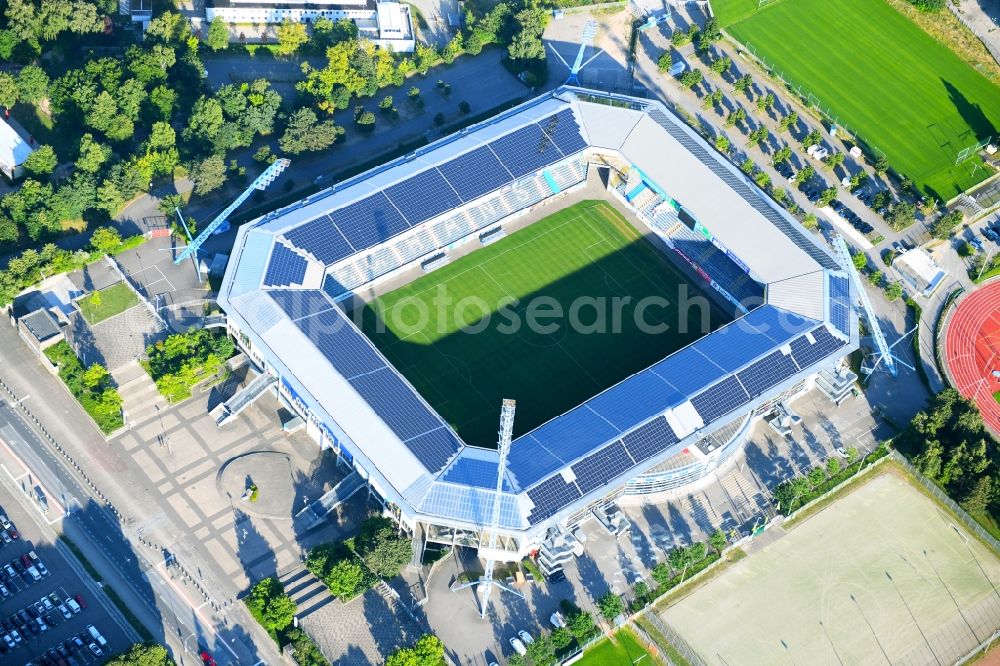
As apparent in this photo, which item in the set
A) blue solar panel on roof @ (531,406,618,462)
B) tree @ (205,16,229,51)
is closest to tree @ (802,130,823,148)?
blue solar panel on roof @ (531,406,618,462)

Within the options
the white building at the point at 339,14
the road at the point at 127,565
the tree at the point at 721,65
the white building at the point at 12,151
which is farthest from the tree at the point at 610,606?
the white building at the point at 12,151

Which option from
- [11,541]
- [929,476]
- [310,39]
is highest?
[310,39]

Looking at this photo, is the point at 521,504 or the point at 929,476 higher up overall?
the point at 521,504

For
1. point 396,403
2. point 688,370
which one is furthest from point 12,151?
point 688,370

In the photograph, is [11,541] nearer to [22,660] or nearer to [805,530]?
[22,660]

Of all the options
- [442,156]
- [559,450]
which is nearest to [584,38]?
[442,156]

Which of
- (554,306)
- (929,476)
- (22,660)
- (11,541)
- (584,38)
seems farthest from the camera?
(584,38)
